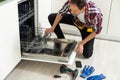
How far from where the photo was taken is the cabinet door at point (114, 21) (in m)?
2.29

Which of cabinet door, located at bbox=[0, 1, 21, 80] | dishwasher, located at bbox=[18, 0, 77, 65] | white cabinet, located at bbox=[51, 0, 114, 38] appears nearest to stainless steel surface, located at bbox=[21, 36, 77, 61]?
dishwasher, located at bbox=[18, 0, 77, 65]

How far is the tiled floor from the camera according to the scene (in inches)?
68.6

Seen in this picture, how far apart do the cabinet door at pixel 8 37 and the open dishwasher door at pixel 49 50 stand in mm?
130

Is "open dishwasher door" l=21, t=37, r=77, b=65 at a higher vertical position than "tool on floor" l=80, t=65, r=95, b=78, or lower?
higher

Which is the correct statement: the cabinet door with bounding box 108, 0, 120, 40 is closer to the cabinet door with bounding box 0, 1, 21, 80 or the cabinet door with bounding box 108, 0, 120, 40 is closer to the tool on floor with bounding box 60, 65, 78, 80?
the tool on floor with bounding box 60, 65, 78, 80

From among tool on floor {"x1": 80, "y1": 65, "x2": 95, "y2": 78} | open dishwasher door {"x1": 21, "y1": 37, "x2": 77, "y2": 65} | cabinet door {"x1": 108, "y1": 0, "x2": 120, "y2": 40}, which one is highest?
cabinet door {"x1": 108, "y1": 0, "x2": 120, "y2": 40}

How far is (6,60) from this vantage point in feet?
5.01

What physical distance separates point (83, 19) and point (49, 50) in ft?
1.35

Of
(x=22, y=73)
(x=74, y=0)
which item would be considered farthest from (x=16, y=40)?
(x=74, y=0)

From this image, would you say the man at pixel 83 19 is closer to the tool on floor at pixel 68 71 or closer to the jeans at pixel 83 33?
the jeans at pixel 83 33

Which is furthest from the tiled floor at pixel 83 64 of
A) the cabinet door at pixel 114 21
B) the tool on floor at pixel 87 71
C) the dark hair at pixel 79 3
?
the dark hair at pixel 79 3

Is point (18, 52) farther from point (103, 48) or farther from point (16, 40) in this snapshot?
point (103, 48)

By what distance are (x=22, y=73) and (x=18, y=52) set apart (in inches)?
7.9

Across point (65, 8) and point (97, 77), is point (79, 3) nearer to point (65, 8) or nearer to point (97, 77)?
point (65, 8)
